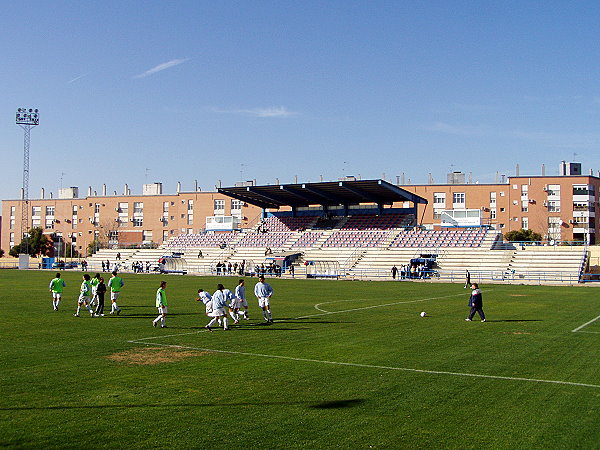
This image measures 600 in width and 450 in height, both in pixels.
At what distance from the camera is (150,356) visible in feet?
55.6

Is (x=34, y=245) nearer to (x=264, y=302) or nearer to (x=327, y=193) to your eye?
(x=327, y=193)

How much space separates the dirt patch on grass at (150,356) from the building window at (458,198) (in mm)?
97110

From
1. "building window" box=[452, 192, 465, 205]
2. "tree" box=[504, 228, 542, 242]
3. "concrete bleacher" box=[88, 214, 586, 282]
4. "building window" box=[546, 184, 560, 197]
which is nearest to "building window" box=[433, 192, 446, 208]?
"building window" box=[452, 192, 465, 205]

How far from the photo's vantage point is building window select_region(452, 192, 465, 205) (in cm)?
10947

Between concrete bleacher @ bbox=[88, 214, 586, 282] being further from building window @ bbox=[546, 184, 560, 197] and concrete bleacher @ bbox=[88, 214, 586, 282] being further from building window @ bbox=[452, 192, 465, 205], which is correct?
building window @ bbox=[546, 184, 560, 197]

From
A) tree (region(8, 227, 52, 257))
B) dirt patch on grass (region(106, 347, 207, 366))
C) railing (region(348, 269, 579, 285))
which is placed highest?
tree (region(8, 227, 52, 257))

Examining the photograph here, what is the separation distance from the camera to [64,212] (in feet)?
448

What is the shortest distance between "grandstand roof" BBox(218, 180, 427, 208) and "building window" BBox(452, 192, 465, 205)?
27450 millimetres

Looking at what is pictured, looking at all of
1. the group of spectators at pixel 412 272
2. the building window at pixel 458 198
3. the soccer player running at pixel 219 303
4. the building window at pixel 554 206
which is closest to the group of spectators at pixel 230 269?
the group of spectators at pixel 412 272

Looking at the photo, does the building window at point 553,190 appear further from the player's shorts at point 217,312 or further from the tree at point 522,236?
the player's shorts at point 217,312

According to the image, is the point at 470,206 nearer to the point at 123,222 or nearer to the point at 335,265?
the point at 335,265

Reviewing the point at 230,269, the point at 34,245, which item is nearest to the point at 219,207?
the point at 34,245

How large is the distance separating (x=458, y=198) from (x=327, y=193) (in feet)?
115

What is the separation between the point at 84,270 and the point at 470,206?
212ft
